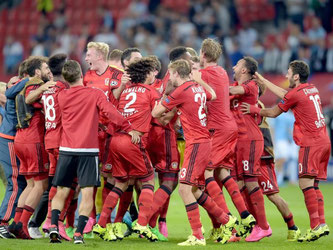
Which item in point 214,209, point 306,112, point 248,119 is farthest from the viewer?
point 248,119

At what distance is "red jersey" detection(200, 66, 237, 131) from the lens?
9.32m

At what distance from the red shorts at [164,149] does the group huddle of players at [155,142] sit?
0.01 m

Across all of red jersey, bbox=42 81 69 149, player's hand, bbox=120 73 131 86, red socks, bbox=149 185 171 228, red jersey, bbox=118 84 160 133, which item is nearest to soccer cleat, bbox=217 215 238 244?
red socks, bbox=149 185 171 228

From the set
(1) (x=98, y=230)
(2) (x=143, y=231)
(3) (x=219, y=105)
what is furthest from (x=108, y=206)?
(3) (x=219, y=105)

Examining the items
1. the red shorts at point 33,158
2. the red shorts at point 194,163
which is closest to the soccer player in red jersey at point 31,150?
the red shorts at point 33,158

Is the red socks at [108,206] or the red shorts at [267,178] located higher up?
the red shorts at [267,178]

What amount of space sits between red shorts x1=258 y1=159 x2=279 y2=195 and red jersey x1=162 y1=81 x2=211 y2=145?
146 centimetres

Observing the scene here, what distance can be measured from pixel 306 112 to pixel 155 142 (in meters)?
2.00

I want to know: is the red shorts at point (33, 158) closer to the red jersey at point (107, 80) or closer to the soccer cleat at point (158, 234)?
the red jersey at point (107, 80)

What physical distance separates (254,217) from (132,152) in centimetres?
194

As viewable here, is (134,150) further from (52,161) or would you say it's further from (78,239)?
(78,239)

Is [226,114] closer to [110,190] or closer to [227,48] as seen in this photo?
[110,190]

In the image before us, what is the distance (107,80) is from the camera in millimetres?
9844

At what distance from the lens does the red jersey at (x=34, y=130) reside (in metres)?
9.37
